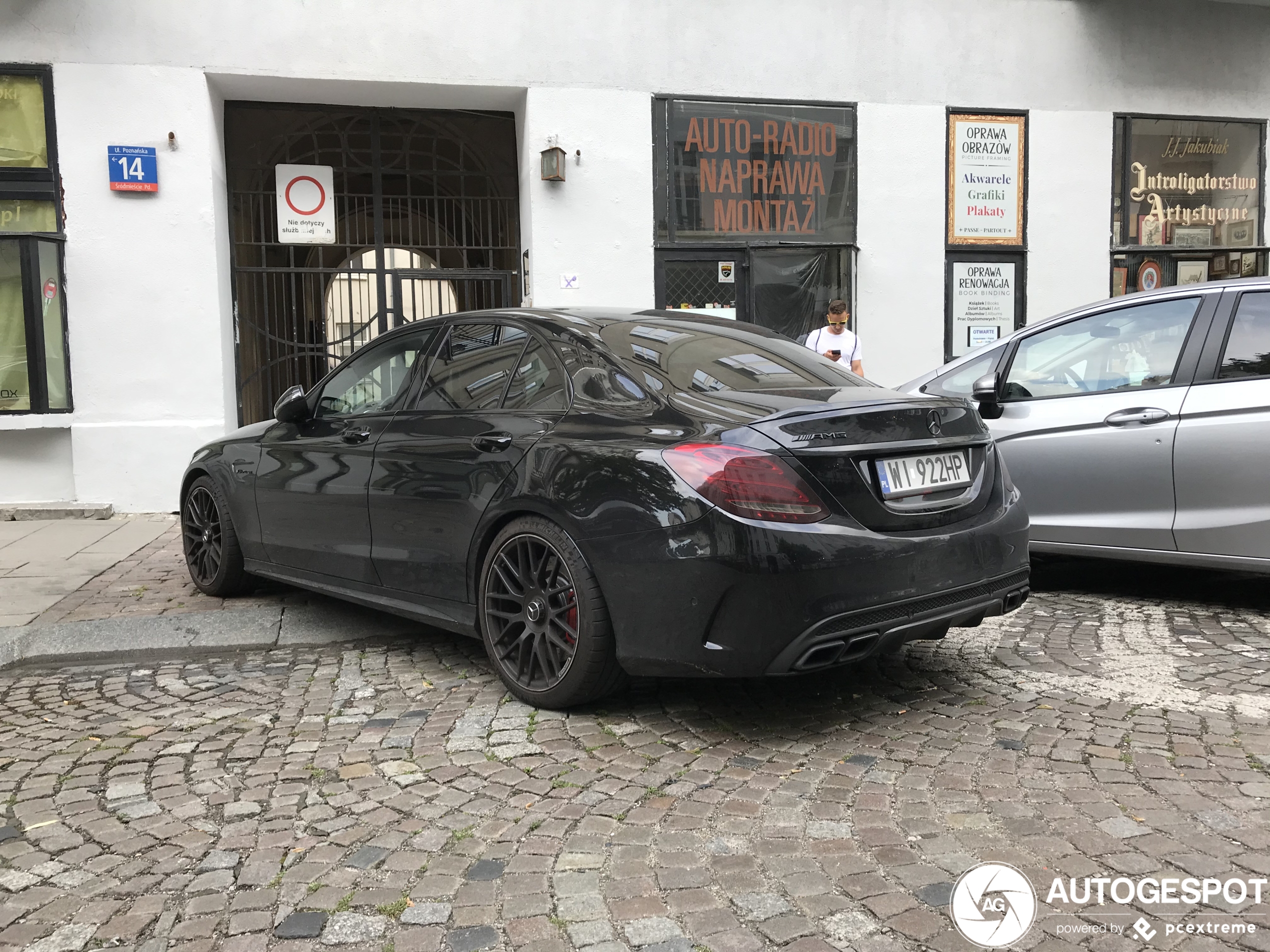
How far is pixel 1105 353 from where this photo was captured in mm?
5477

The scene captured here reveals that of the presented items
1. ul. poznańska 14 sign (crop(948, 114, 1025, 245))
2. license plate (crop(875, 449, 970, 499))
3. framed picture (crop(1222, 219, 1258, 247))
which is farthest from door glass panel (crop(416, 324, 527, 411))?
framed picture (crop(1222, 219, 1258, 247))

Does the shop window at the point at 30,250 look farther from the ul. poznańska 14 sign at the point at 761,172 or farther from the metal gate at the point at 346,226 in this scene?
the ul. poznańska 14 sign at the point at 761,172

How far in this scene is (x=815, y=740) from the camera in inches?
135

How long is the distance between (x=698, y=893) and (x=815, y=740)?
1.10 m

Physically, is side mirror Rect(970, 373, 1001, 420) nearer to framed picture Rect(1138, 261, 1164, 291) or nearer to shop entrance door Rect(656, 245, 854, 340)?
Answer: shop entrance door Rect(656, 245, 854, 340)

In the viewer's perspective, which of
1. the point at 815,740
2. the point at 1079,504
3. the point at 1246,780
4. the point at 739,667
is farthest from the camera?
the point at 1079,504

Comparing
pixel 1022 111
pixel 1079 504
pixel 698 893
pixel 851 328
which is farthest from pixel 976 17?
pixel 698 893

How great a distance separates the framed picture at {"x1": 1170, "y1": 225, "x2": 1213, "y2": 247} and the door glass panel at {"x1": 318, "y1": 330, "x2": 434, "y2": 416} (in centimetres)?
1026

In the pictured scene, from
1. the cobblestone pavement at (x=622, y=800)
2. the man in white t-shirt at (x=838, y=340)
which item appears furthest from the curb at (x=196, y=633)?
the man in white t-shirt at (x=838, y=340)

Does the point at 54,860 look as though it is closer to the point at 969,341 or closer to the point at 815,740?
the point at 815,740

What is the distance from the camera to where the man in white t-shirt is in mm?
9844

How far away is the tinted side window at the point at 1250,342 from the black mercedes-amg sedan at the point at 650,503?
180 cm

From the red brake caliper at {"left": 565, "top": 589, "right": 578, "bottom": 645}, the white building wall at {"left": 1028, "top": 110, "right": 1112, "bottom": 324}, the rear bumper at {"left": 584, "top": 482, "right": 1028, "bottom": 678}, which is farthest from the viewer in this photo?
the white building wall at {"left": 1028, "top": 110, "right": 1112, "bottom": 324}

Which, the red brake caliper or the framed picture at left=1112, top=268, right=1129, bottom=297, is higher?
the framed picture at left=1112, top=268, right=1129, bottom=297
